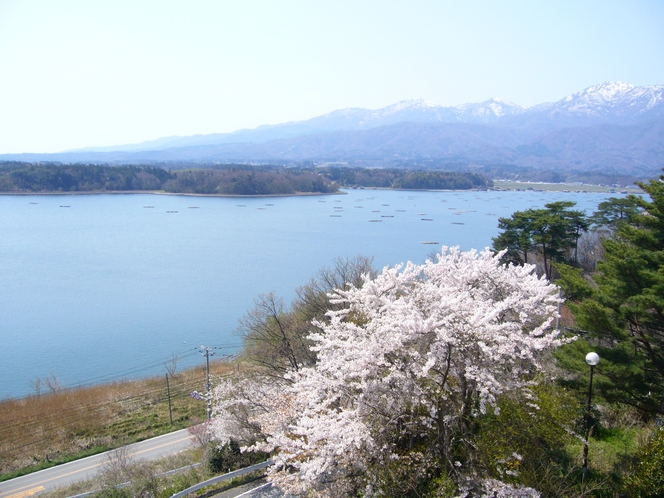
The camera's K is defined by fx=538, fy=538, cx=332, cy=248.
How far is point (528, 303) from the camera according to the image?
17.4 feet

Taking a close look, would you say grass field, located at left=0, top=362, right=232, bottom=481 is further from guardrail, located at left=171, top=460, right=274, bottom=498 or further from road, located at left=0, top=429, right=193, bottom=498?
guardrail, located at left=171, top=460, right=274, bottom=498

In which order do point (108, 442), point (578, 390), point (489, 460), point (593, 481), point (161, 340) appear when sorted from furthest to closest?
point (161, 340) < point (108, 442) < point (578, 390) < point (593, 481) < point (489, 460)

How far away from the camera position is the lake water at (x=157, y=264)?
1627cm

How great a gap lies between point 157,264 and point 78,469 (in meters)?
20.2

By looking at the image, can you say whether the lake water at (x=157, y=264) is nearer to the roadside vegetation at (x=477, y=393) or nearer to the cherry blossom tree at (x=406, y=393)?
the roadside vegetation at (x=477, y=393)

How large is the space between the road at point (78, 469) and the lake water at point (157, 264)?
518cm

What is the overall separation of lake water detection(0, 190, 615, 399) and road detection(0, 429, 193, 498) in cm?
518

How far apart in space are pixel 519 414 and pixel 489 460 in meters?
0.45

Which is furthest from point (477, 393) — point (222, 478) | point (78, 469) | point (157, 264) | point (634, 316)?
point (157, 264)

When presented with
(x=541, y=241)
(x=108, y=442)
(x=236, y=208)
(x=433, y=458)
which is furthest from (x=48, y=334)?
(x=236, y=208)

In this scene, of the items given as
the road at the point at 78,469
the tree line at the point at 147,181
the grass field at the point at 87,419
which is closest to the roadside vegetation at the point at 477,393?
the road at the point at 78,469

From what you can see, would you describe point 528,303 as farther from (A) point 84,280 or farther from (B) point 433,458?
(A) point 84,280

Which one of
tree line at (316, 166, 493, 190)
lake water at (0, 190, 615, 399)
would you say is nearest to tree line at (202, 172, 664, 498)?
lake water at (0, 190, 615, 399)

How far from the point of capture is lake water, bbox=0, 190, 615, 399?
640 inches
